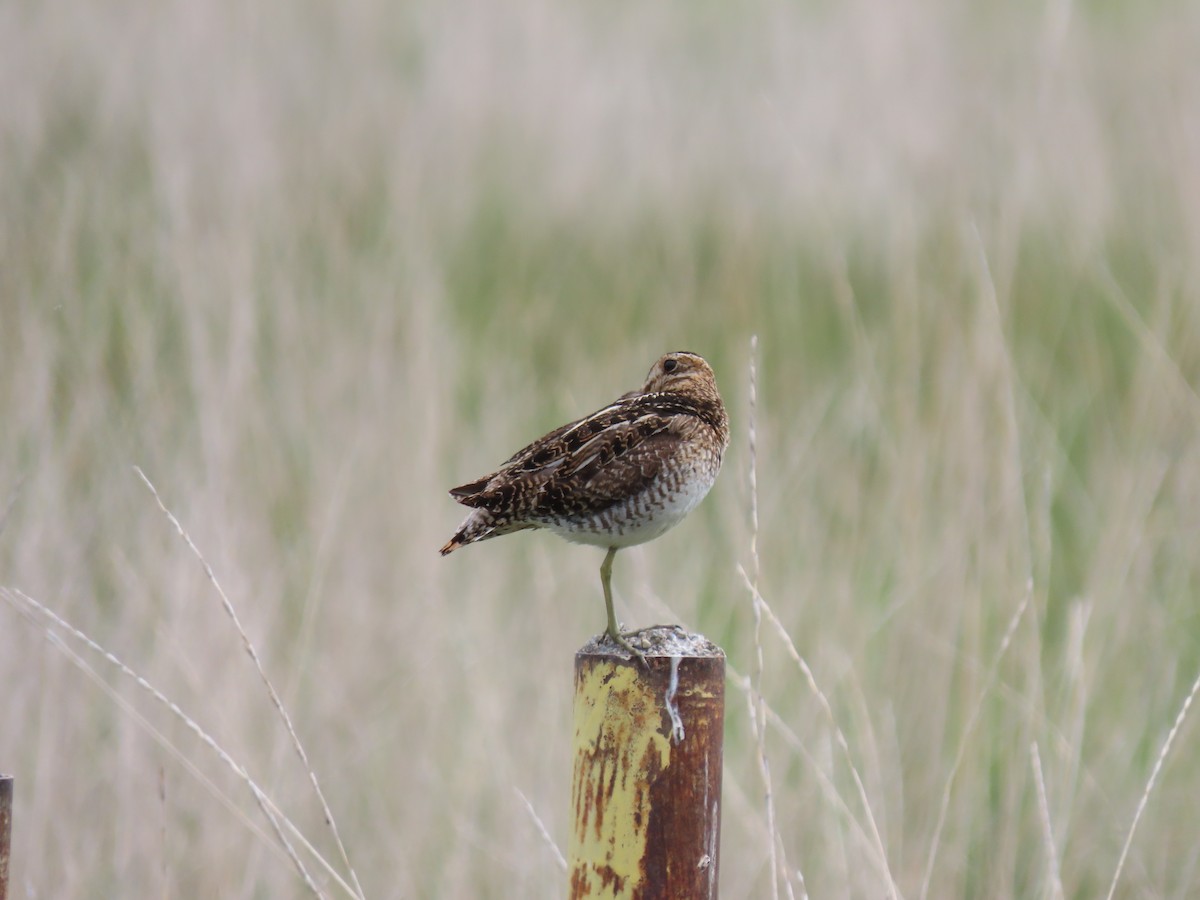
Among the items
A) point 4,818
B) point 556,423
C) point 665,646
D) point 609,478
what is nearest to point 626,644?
point 665,646

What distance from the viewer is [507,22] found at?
25.1 ft

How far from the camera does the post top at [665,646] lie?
200 cm

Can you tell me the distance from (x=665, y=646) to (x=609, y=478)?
587 millimetres

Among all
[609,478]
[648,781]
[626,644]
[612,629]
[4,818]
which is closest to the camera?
[4,818]

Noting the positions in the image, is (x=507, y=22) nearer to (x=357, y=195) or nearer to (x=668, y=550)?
(x=357, y=195)

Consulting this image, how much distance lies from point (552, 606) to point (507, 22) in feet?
14.0

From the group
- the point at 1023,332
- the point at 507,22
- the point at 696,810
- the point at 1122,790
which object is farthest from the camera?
the point at 507,22

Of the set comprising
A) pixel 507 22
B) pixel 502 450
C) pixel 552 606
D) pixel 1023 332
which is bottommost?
pixel 552 606

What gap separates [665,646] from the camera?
203cm

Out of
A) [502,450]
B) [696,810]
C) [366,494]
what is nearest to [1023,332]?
[502,450]

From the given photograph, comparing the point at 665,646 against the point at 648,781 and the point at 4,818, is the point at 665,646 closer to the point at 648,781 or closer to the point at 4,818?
the point at 648,781

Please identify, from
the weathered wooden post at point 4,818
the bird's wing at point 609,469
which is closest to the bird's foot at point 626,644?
the bird's wing at point 609,469

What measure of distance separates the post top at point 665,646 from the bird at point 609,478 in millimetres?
273

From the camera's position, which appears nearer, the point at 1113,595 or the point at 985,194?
the point at 1113,595
